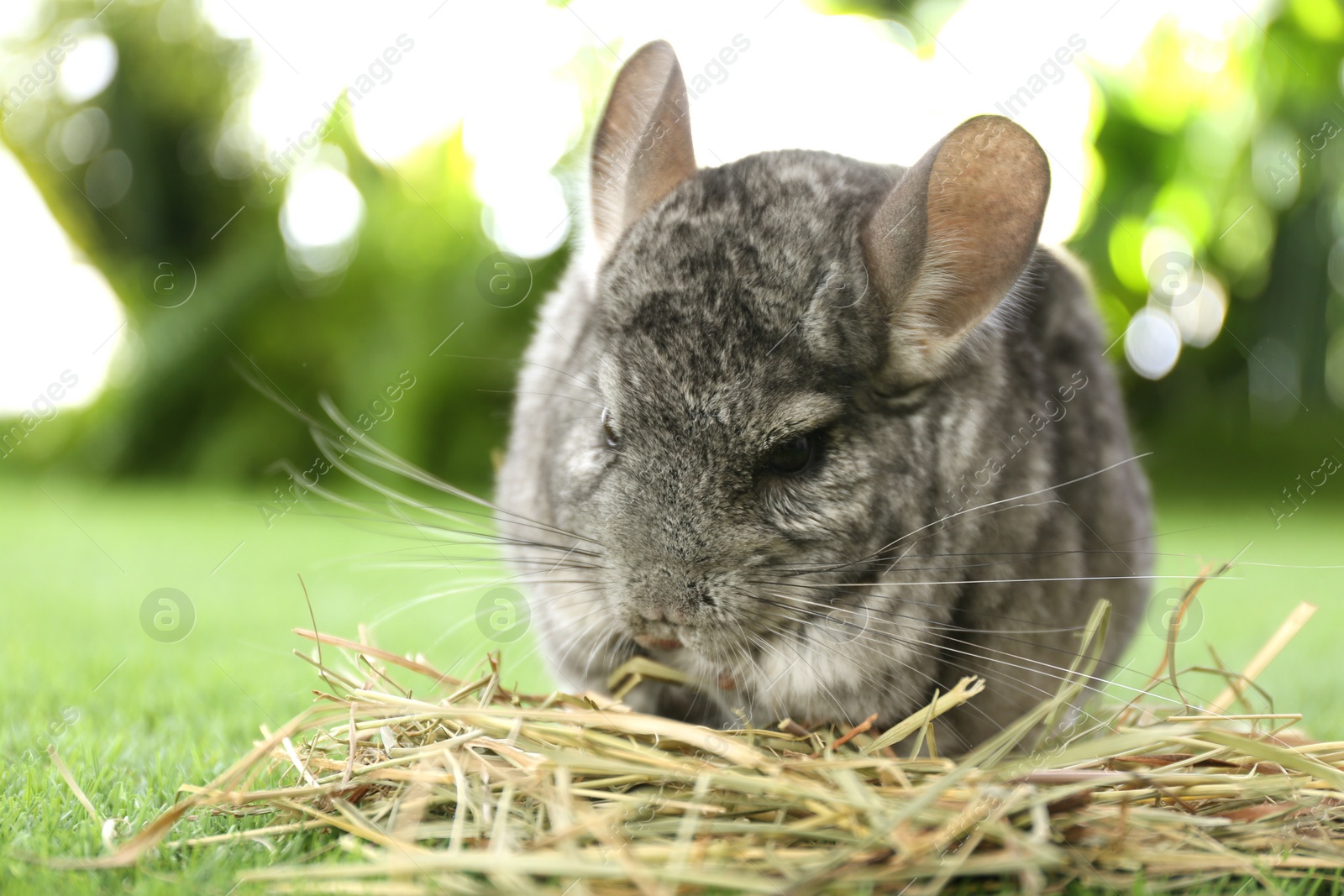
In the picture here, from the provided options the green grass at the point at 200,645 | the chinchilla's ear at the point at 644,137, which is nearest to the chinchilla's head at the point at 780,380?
the chinchilla's ear at the point at 644,137

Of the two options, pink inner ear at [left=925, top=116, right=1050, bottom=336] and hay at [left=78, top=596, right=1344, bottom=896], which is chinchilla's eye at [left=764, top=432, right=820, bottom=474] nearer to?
pink inner ear at [left=925, top=116, right=1050, bottom=336]

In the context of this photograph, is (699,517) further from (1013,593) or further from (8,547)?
(8,547)

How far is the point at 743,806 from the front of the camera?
6.02 feet

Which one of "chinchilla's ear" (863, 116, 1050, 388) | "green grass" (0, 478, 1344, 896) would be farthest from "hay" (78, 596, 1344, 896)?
"chinchilla's ear" (863, 116, 1050, 388)

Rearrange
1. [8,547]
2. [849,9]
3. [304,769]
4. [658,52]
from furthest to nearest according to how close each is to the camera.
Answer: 1. [849,9]
2. [8,547]
3. [658,52]
4. [304,769]

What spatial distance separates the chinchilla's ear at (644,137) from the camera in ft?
9.23

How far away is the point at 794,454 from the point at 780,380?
19 cm

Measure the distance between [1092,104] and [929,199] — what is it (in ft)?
37.1

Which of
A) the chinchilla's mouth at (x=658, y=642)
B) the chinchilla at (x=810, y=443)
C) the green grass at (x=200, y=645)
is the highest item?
the chinchilla at (x=810, y=443)

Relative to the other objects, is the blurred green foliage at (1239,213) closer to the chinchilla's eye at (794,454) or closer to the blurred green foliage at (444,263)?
the blurred green foliage at (444,263)

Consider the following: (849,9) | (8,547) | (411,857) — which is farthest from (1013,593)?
(849,9)

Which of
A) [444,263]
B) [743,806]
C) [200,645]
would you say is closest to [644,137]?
[743,806]

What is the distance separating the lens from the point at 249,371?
41.2ft

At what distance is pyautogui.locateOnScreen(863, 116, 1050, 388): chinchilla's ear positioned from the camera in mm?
2312
